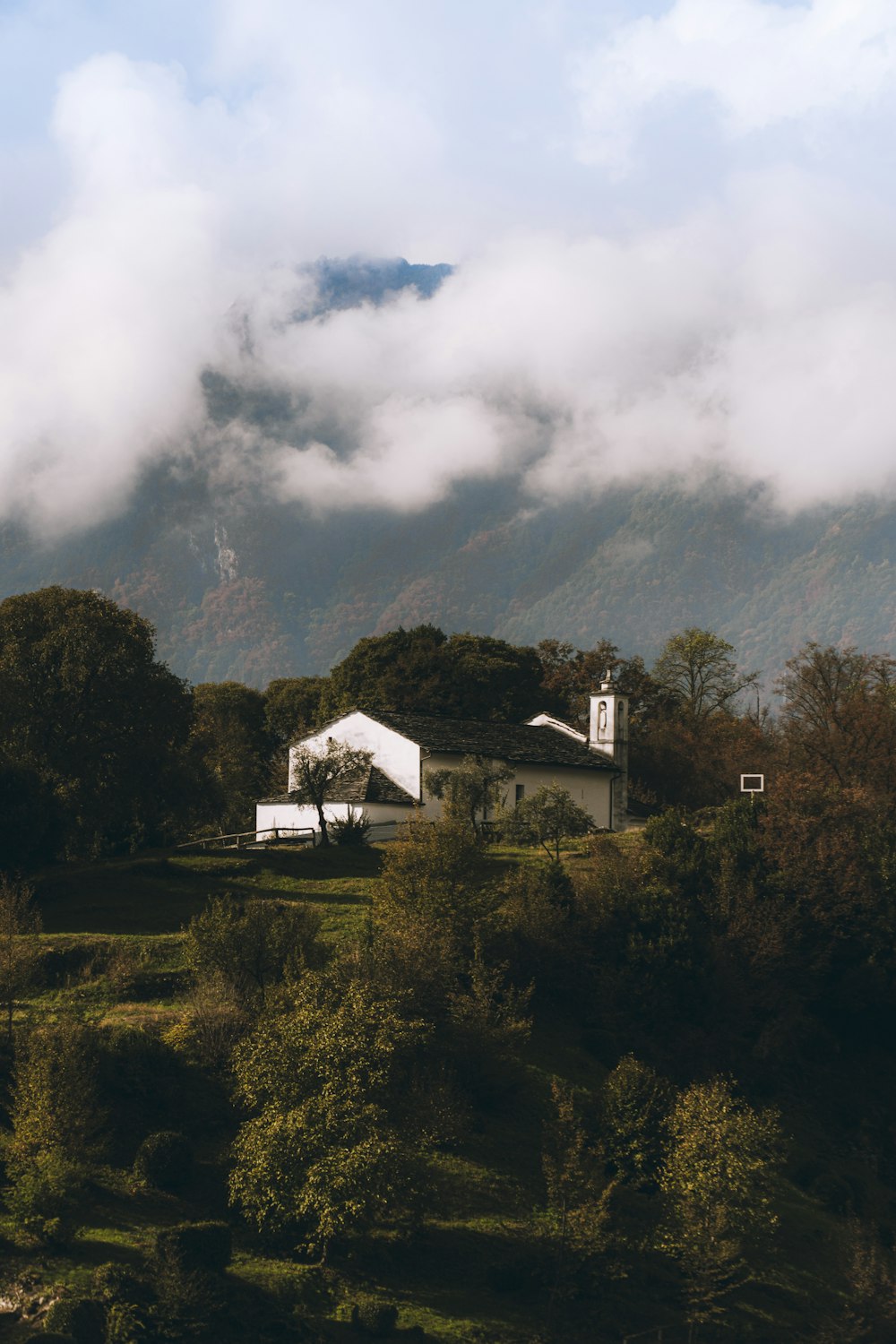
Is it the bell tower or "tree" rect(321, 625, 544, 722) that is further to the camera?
"tree" rect(321, 625, 544, 722)

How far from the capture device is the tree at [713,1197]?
30.9 metres

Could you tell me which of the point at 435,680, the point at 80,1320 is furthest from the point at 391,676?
the point at 80,1320

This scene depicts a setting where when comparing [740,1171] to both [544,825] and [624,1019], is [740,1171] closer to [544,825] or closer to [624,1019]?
[624,1019]

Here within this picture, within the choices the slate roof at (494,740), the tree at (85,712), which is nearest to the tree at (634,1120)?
the tree at (85,712)

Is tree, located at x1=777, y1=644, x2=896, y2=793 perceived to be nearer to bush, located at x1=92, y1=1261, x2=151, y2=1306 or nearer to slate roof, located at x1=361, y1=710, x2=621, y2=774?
slate roof, located at x1=361, y1=710, x2=621, y2=774

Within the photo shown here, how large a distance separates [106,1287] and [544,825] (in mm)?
37393

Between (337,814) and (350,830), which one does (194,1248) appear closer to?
(350,830)

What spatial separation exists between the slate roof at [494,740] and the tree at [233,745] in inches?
415

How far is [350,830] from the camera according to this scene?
206ft

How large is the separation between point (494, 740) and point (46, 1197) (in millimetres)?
46502

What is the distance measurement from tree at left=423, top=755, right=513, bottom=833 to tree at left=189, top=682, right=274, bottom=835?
10.6 meters

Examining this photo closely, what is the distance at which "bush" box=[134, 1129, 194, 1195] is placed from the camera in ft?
101

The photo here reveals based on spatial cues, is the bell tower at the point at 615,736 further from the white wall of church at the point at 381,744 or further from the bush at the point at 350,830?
the bush at the point at 350,830

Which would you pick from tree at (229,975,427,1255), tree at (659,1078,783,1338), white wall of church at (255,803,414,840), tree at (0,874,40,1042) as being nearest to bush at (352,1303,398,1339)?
tree at (229,975,427,1255)
